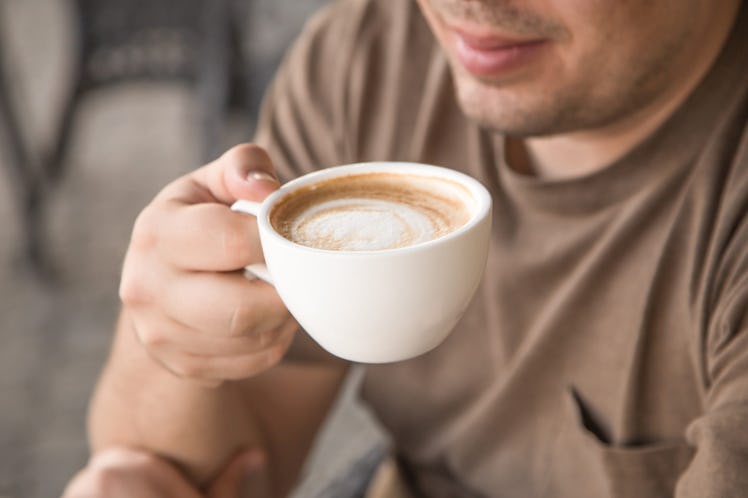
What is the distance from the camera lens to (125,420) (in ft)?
3.39

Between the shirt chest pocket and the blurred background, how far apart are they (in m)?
0.90

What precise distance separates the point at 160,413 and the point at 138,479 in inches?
2.9

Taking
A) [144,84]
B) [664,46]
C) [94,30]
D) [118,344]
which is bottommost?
[144,84]

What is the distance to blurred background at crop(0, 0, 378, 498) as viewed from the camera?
7.32 ft

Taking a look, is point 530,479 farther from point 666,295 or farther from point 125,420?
point 125,420

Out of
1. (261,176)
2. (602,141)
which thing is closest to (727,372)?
(602,141)

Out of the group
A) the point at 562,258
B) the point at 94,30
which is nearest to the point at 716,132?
the point at 562,258

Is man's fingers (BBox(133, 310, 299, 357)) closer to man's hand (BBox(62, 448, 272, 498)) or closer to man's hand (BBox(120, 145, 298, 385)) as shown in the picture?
man's hand (BBox(120, 145, 298, 385))

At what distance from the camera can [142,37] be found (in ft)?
8.96

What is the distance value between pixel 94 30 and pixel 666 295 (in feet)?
7.18

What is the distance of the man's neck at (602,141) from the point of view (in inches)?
37.9

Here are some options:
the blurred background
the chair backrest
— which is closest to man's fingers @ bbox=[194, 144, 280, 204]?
the blurred background

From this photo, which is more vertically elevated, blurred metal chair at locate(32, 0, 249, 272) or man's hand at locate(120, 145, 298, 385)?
man's hand at locate(120, 145, 298, 385)

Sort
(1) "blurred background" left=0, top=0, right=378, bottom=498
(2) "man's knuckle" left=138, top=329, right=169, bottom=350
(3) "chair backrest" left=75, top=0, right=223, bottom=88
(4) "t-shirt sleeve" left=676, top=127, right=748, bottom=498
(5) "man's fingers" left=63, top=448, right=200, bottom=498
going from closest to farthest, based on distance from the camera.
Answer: (4) "t-shirt sleeve" left=676, top=127, right=748, bottom=498, (2) "man's knuckle" left=138, top=329, right=169, bottom=350, (5) "man's fingers" left=63, top=448, right=200, bottom=498, (1) "blurred background" left=0, top=0, right=378, bottom=498, (3) "chair backrest" left=75, top=0, right=223, bottom=88
